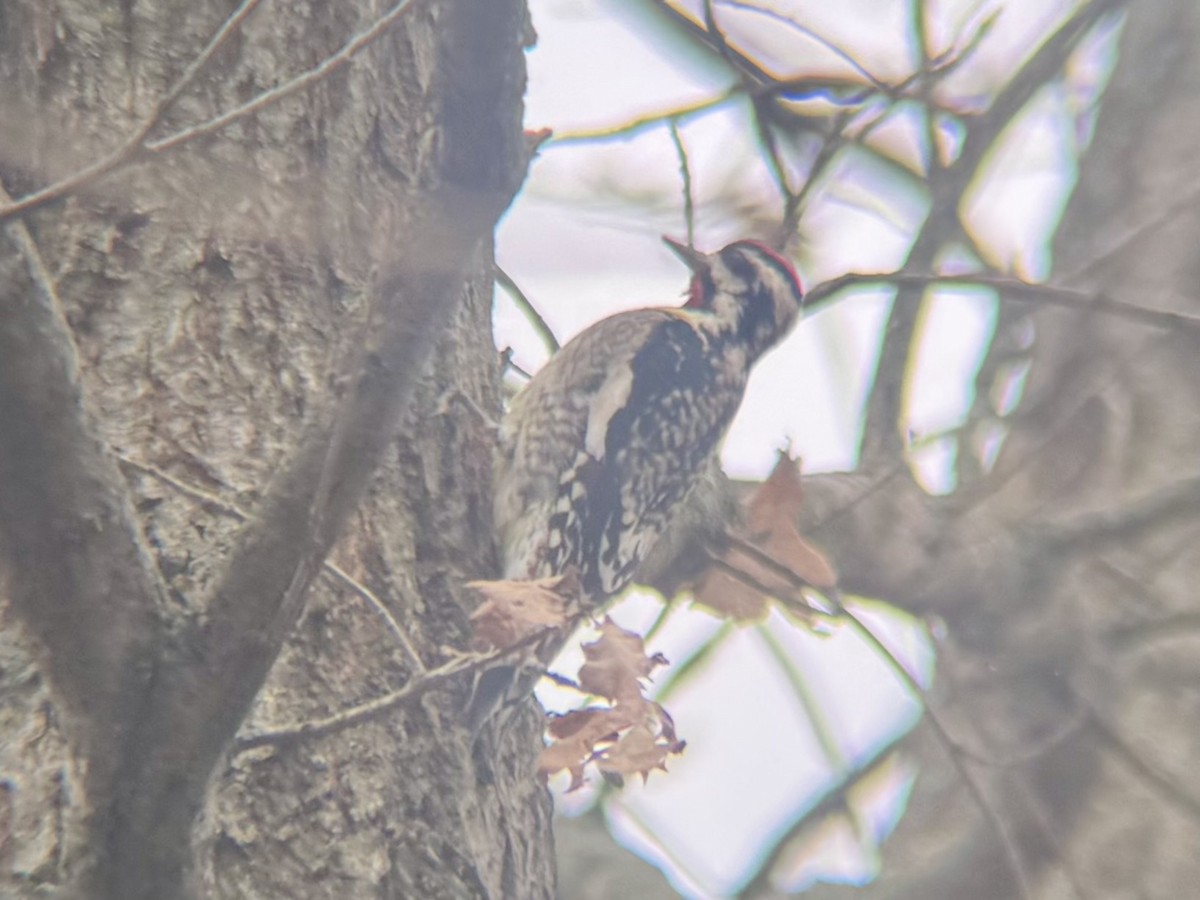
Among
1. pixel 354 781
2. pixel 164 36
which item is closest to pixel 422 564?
pixel 354 781

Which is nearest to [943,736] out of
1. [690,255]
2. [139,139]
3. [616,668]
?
[616,668]

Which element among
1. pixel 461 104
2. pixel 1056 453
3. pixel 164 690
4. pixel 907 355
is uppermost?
pixel 1056 453

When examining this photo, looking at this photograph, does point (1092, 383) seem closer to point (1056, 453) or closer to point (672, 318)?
point (1056, 453)

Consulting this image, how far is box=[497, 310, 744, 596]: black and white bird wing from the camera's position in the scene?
3020mm

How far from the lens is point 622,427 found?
3477 mm

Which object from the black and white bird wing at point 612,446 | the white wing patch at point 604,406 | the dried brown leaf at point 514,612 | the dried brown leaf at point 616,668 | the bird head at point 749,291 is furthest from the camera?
the bird head at point 749,291

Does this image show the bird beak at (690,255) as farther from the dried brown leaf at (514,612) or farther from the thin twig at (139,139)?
the thin twig at (139,139)

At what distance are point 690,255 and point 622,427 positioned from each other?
2.74ft

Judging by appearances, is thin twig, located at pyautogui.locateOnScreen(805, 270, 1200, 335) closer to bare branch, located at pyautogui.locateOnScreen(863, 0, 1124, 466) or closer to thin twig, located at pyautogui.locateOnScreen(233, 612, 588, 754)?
bare branch, located at pyautogui.locateOnScreen(863, 0, 1124, 466)

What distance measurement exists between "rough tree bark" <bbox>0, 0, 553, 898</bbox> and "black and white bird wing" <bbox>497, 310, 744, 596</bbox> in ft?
1.03

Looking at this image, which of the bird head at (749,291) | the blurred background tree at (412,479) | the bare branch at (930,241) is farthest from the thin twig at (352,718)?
the bird head at (749,291)

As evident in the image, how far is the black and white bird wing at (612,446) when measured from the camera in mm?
3020

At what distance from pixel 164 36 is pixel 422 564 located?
965mm

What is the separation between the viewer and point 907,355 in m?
3.69
